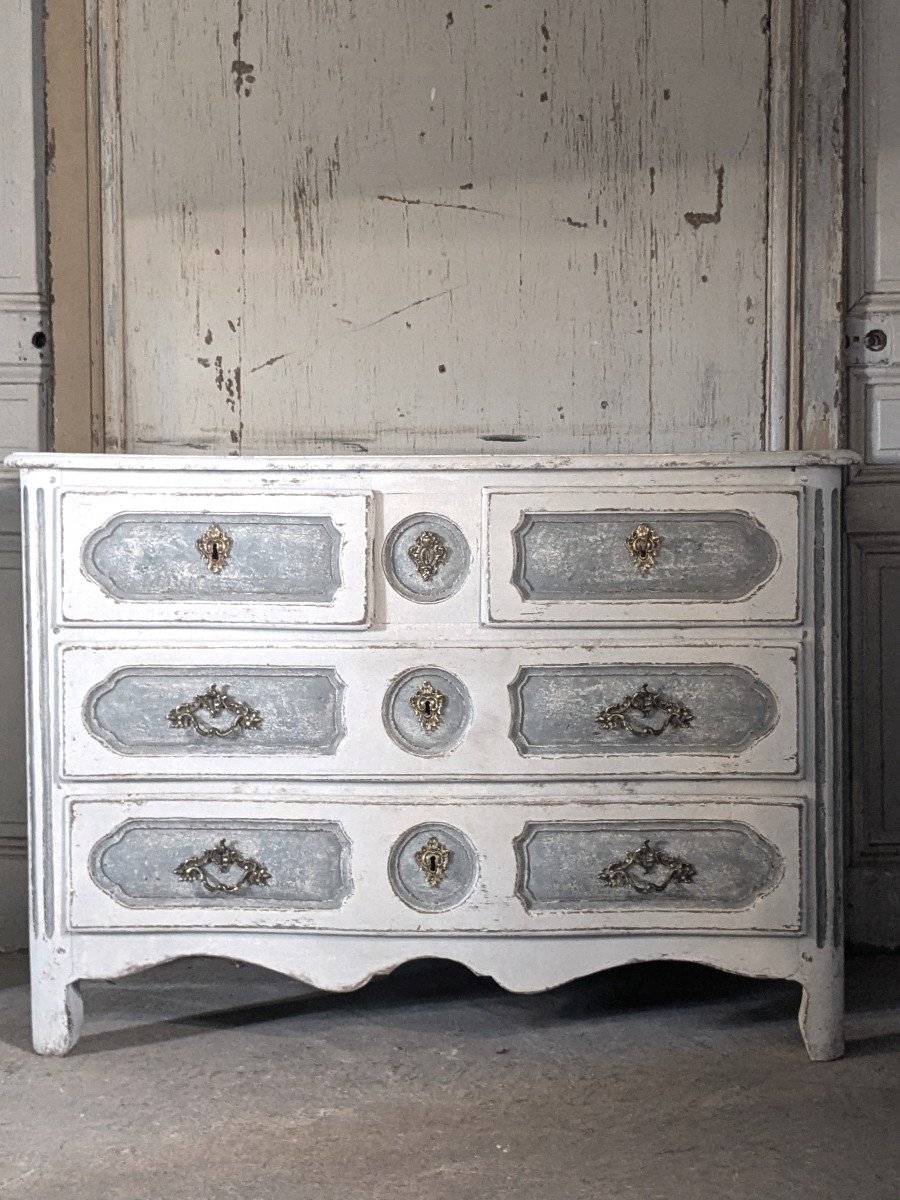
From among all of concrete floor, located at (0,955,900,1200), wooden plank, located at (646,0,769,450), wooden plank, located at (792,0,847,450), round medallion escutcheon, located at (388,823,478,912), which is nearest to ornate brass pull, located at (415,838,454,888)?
round medallion escutcheon, located at (388,823,478,912)

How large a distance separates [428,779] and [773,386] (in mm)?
1195

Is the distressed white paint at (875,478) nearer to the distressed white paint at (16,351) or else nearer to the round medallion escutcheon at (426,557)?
the round medallion escutcheon at (426,557)

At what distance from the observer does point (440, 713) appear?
6.40 feet

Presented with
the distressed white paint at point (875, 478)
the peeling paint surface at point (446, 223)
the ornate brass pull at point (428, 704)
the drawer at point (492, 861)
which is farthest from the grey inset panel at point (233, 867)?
the distressed white paint at point (875, 478)

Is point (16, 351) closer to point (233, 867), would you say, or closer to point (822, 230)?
point (233, 867)

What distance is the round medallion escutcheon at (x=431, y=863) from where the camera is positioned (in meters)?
1.96

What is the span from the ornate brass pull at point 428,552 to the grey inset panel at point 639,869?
467 mm

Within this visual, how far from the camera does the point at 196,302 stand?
2549 millimetres

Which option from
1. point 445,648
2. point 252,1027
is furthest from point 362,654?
point 252,1027

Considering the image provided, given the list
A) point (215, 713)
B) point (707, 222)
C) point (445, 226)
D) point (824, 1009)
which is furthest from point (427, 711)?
point (707, 222)

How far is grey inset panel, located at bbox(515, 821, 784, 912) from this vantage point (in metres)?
1.96

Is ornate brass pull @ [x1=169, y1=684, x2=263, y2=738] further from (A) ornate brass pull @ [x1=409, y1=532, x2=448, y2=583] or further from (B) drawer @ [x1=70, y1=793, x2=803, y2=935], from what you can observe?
(A) ornate brass pull @ [x1=409, y1=532, x2=448, y2=583]

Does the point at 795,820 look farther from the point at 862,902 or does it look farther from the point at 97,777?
the point at 97,777

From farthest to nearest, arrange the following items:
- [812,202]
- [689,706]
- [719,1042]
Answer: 1. [812,202]
2. [719,1042]
3. [689,706]
